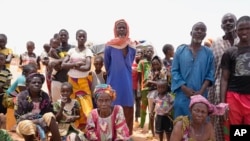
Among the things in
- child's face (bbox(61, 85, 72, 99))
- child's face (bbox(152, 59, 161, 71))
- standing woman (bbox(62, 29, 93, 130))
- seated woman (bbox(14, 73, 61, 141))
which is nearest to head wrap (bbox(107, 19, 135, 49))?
standing woman (bbox(62, 29, 93, 130))

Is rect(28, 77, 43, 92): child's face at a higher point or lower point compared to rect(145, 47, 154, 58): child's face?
lower

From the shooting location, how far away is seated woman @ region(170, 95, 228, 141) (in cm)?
402

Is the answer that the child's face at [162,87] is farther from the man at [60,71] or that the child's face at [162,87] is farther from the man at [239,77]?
the man at [239,77]

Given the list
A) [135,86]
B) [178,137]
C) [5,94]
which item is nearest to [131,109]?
[178,137]

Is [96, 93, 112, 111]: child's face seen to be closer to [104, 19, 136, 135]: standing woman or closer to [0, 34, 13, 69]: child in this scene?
[104, 19, 136, 135]: standing woman

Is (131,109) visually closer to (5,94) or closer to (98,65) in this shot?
(98,65)

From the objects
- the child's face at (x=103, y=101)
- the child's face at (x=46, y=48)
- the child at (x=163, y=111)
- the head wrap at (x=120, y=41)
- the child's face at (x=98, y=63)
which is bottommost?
the child at (x=163, y=111)

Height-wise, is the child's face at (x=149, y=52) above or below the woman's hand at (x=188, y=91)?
above

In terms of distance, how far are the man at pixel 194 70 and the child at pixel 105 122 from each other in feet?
2.78

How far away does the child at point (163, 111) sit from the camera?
247 inches

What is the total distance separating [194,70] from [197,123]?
0.80 meters

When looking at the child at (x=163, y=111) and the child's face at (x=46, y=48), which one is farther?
the child's face at (x=46, y=48)

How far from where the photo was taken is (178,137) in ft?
13.2

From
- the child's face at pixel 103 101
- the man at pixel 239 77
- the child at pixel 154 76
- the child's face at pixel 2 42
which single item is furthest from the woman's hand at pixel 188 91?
the child's face at pixel 2 42
